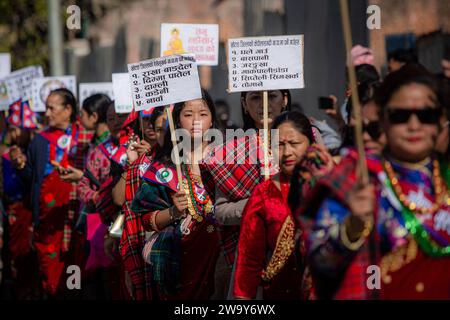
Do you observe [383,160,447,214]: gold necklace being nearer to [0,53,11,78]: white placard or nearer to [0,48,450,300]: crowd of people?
[0,48,450,300]: crowd of people

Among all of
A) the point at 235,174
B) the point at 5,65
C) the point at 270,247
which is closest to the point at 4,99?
the point at 5,65

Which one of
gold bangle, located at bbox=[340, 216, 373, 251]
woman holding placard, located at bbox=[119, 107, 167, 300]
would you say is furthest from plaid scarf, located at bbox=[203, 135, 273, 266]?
gold bangle, located at bbox=[340, 216, 373, 251]

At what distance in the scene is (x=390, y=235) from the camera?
4004mm

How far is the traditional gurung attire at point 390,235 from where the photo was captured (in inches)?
157

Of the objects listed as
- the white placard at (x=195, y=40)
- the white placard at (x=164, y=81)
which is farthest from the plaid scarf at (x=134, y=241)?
the white placard at (x=195, y=40)

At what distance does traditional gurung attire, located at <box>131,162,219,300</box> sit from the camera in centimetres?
648

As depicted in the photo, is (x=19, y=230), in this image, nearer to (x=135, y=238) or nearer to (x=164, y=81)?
(x=135, y=238)

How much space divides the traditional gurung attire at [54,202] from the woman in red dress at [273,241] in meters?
4.46

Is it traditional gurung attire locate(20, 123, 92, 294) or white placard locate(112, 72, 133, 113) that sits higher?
white placard locate(112, 72, 133, 113)

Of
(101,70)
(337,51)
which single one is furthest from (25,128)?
(101,70)

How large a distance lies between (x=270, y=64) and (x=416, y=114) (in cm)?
258

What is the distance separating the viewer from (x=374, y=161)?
4066 millimetres

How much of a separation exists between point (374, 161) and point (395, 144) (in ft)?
0.36

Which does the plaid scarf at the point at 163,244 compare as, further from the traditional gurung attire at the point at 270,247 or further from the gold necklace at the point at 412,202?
the gold necklace at the point at 412,202
